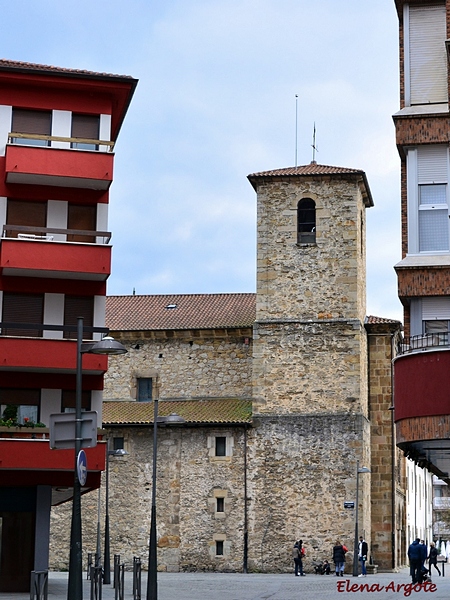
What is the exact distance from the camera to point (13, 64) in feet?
102

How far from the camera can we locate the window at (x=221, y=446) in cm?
4544

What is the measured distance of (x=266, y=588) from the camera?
3316 cm

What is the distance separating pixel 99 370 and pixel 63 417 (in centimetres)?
994

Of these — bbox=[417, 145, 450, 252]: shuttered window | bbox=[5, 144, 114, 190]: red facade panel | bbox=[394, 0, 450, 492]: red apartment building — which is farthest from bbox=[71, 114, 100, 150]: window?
bbox=[417, 145, 450, 252]: shuttered window

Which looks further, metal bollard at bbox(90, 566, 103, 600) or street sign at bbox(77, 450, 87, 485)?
metal bollard at bbox(90, 566, 103, 600)

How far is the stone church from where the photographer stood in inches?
1743

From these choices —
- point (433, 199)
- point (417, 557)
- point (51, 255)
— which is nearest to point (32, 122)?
point (51, 255)

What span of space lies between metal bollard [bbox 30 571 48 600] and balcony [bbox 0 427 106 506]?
19.5 ft

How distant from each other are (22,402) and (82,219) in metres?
5.20

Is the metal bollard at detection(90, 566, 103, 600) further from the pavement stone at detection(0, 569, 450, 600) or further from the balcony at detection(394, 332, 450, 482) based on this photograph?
the balcony at detection(394, 332, 450, 482)

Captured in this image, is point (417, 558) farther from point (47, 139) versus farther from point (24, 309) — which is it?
point (47, 139)

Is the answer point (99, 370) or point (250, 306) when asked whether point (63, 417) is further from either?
point (250, 306)

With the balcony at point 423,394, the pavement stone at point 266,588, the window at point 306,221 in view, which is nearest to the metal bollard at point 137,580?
the pavement stone at point 266,588

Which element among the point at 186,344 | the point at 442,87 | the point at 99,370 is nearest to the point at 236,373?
the point at 186,344
